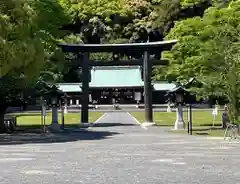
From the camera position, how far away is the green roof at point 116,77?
7488 cm

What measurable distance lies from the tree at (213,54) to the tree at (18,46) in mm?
9458

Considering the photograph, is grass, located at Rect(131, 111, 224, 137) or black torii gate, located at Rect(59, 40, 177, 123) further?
black torii gate, located at Rect(59, 40, 177, 123)

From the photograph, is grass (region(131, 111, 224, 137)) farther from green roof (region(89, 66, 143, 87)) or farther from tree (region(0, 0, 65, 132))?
green roof (region(89, 66, 143, 87))

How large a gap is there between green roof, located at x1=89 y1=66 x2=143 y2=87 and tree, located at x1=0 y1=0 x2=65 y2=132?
135 feet

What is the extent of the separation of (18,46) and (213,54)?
1199cm

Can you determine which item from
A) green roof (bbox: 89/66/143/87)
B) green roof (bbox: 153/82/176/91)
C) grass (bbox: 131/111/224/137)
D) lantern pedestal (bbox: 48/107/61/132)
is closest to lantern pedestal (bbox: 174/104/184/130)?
grass (bbox: 131/111/224/137)

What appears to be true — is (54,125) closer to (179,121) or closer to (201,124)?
(179,121)

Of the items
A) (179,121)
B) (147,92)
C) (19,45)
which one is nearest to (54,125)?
(179,121)

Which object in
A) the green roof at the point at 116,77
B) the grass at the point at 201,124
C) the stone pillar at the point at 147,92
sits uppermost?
the green roof at the point at 116,77

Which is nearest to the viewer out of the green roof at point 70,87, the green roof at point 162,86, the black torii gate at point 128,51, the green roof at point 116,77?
the black torii gate at point 128,51

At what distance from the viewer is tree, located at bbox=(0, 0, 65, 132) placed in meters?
23.3

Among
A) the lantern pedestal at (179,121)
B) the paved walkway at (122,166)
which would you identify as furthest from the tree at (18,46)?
the lantern pedestal at (179,121)

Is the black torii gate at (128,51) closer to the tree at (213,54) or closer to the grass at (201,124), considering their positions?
the grass at (201,124)

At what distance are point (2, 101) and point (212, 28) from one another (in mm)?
13714
